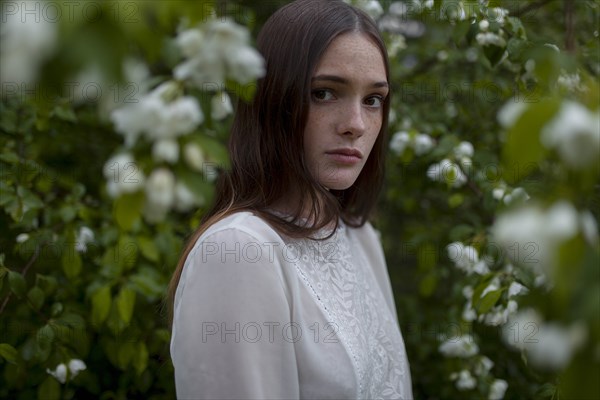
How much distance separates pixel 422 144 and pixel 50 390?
1593 millimetres

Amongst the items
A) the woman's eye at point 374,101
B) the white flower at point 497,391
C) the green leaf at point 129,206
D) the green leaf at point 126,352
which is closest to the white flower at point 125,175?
the green leaf at point 129,206

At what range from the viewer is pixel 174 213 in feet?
10.0

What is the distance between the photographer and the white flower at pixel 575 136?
707 millimetres

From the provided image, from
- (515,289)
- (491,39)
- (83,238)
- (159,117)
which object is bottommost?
(83,238)

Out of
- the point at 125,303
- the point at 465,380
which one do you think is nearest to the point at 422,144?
the point at 465,380

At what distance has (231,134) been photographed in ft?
6.24

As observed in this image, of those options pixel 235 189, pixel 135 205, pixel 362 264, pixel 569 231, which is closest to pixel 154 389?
pixel 362 264

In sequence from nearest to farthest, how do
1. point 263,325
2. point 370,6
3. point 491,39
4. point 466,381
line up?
point 263,325
point 491,39
point 370,6
point 466,381

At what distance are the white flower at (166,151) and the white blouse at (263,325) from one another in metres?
0.77

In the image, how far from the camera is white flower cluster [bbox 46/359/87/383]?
7.16 ft

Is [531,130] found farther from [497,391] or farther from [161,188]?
[497,391]

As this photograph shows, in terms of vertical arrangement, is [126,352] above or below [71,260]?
below

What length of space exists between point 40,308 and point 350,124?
53.2 inches

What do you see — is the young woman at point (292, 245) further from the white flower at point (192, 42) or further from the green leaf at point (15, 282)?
the white flower at point (192, 42)
